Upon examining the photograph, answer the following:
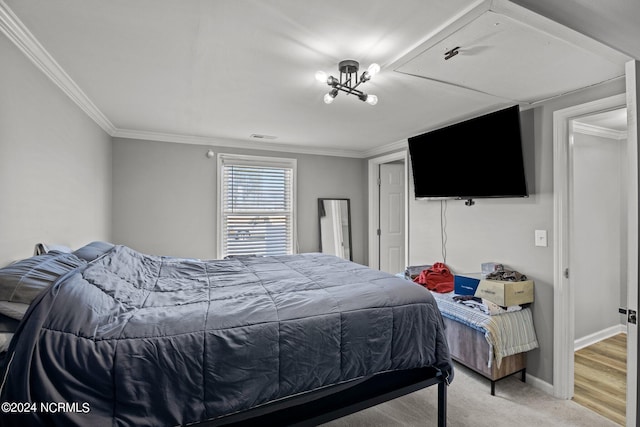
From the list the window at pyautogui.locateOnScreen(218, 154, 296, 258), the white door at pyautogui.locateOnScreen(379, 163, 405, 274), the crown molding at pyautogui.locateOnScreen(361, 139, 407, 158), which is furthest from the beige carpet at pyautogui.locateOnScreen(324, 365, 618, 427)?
the crown molding at pyautogui.locateOnScreen(361, 139, 407, 158)

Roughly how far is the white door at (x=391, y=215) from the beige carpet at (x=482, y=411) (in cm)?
244

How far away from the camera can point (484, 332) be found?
8.01 feet

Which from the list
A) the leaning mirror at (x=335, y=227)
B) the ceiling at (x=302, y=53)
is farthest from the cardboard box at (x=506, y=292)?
the leaning mirror at (x=335, y=227)

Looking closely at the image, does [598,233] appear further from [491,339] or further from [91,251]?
[91,251]

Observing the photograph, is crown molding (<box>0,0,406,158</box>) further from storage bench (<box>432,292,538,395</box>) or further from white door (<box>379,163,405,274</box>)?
storage bench (<box>432,292,538,395</box>)

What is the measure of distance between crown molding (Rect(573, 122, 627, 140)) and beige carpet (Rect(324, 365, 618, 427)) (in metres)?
2.58

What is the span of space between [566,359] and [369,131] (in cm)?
290

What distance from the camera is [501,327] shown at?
2.45 m

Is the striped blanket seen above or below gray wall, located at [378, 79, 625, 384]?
below

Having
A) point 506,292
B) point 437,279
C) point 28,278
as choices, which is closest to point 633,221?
point 506,292

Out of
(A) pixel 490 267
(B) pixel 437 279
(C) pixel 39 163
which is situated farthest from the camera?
(B) pixel 437 279

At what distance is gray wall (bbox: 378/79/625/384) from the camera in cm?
254

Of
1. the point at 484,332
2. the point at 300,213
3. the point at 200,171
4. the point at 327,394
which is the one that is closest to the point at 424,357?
the point at 327,394

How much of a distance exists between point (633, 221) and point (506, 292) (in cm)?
137
